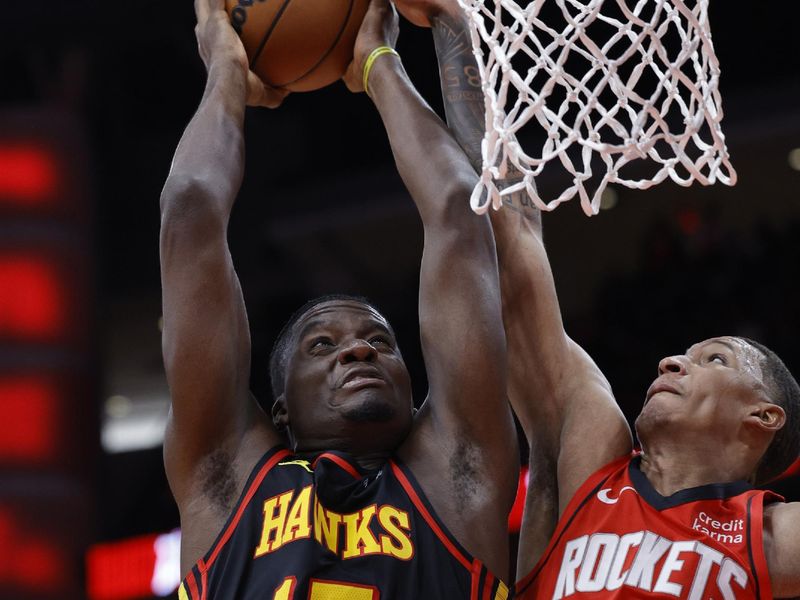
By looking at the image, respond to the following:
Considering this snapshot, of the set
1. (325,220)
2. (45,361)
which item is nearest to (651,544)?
(45,361)

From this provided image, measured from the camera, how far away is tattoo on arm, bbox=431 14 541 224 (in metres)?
3.07

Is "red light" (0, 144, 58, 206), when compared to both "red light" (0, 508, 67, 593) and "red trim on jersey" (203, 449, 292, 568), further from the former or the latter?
"red trim on jersey" (203, 449, 292, 568)

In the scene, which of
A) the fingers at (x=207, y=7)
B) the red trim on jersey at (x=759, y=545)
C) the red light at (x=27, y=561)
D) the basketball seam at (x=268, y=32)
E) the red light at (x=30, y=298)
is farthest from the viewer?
the red light at (x=30, y=298)

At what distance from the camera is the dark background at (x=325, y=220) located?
6.09m

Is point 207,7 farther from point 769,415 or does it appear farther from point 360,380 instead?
point 769,415

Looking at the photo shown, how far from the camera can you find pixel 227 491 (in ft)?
8.82

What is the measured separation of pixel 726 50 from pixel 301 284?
113 inches

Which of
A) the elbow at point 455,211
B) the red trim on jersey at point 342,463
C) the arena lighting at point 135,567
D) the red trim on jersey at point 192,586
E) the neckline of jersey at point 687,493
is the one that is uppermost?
the elbow at point 455,211

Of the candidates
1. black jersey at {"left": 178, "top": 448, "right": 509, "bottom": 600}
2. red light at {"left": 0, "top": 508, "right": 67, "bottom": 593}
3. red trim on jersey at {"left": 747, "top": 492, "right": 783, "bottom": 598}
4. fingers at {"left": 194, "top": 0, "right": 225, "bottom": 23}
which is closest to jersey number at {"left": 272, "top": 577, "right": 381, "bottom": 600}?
black jersey at {"left": 178, "top": 448, "right": 509, "bottom": 600}

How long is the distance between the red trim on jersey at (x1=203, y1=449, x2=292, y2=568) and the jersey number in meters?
0.17

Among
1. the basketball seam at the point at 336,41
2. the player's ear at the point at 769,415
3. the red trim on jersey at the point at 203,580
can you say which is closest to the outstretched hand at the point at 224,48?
the basketball seam at the point at 336,41

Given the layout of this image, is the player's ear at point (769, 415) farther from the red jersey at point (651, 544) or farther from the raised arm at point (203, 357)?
the raised arm at point (203, 357)

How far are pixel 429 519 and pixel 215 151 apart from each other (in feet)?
3.07

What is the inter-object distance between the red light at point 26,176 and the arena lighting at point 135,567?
1576 mm
